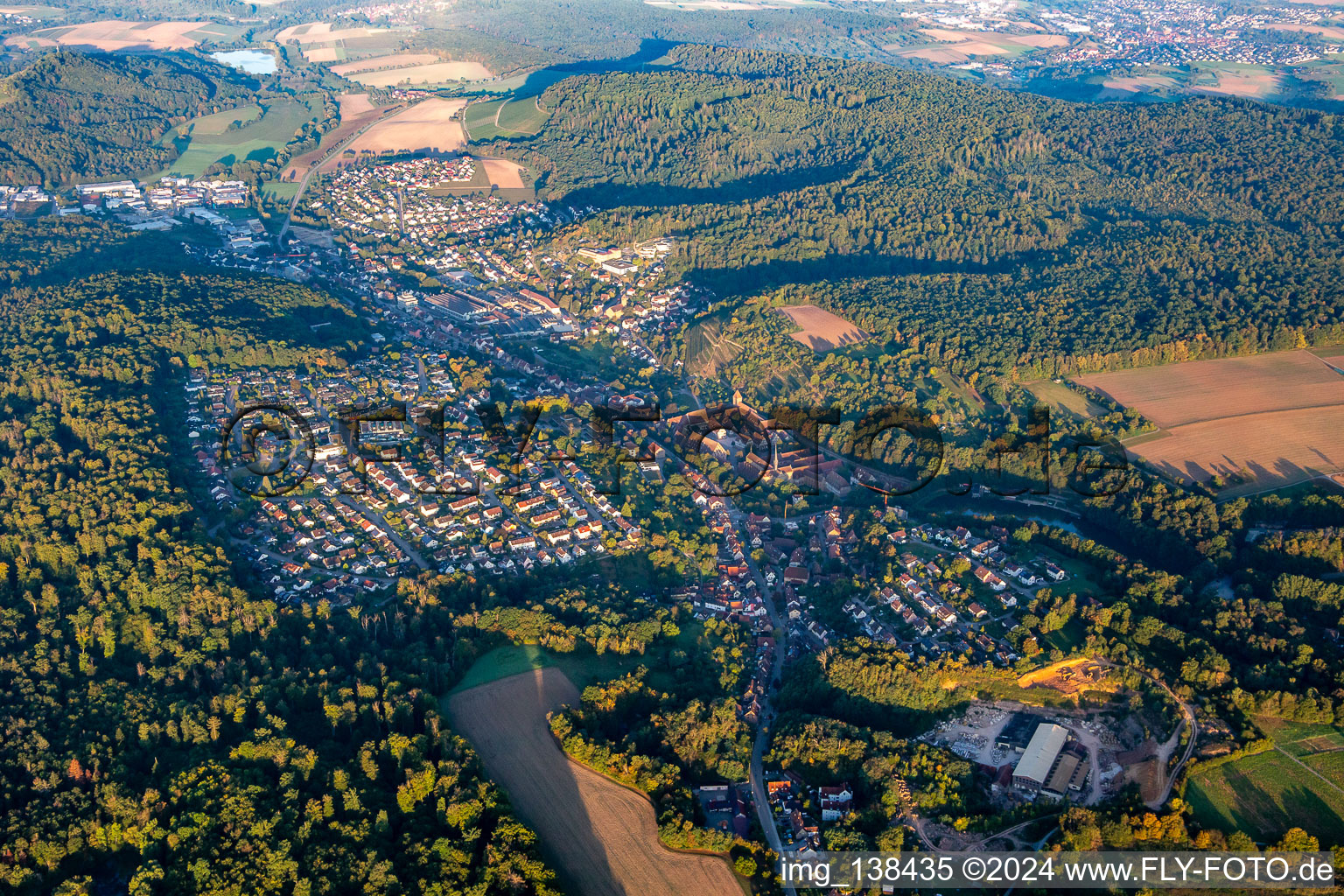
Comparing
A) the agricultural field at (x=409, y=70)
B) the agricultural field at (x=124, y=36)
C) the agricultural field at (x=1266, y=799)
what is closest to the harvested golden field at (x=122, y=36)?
the agricultural field at (x=124, y=36)

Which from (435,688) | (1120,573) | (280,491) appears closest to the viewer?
(435,688)

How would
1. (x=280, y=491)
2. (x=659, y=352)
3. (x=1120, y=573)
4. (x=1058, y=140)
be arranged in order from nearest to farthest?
1. (x=1120, y=573)
2. (x=280, y=491)
3. (x=659, y=352)
4. (x=1058, y=140)

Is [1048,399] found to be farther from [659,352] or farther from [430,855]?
[430,855]

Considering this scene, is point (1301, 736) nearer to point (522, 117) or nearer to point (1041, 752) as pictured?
point (1041, 752)

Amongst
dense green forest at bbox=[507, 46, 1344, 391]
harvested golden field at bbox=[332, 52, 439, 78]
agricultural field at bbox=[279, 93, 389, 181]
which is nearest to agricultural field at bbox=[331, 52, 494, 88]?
harvested golden field at bbox=[332, 52, 439, 78]

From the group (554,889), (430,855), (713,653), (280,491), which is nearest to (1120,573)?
(713,653)

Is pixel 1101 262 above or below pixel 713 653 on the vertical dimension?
above

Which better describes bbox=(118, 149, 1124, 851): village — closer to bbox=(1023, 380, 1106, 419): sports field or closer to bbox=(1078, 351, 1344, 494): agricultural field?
bbox=(1023, 380, 1106, 419): sports field
